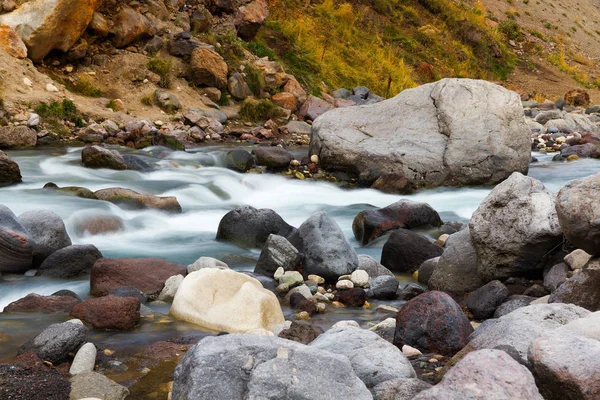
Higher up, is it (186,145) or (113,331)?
(113,331)

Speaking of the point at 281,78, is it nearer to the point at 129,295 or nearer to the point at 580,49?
the point at 129,295

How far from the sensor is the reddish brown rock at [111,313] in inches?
192

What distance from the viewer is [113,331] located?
4852 mm

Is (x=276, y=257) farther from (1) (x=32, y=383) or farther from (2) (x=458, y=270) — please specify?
(1) (x=32, y=383)

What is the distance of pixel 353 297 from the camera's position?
19.2ft

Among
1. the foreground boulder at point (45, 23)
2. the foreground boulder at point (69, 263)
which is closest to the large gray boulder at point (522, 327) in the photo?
the foreground boulder at point (69, 263)

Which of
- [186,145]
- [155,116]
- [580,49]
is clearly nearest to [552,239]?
[186,145]

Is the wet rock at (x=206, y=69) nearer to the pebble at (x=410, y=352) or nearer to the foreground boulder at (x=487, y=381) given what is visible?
the pebble at (x=410, y=352)

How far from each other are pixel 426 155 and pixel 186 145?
5254 millimetres

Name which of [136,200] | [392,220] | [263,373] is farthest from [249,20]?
[263,373]

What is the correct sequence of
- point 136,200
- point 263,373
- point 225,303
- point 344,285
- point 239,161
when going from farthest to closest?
point 239,161
point 136,200
point 344,285
point 225,303
point 263,373

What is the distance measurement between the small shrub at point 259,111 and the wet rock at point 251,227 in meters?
9.55

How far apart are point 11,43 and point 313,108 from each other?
7.49m

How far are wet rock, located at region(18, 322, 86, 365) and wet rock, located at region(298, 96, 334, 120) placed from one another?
14.1 m
